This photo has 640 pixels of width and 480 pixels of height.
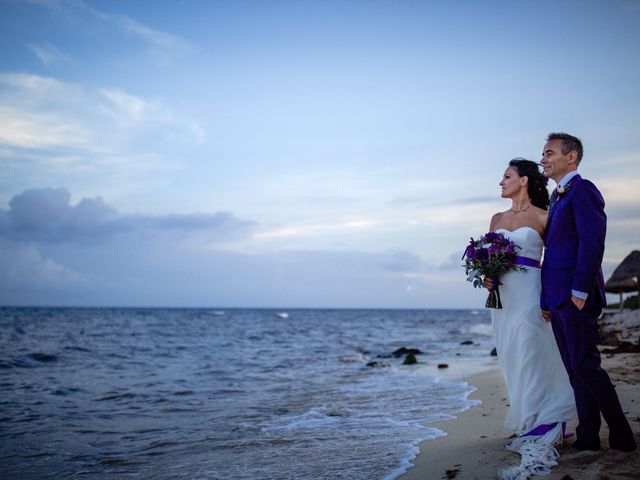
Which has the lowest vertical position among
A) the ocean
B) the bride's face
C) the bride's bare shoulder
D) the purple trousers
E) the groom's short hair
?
the ocean

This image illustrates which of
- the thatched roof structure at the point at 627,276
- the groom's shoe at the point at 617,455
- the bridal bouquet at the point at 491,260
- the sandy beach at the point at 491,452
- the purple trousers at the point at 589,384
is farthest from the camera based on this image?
the thatched roof structure at the point at 627,276

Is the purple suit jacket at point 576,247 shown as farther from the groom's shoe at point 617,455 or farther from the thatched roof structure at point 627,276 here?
the thatched roof structure at point 627,276

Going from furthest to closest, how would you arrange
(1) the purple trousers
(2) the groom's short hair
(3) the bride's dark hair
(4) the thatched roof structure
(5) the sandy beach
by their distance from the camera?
(4) the thatched roof structure, (3) the bride's dark hair, (2) the groom's short hair, (1) the purple trousers, (5) the sandy beach

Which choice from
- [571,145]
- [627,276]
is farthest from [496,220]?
[627,276]

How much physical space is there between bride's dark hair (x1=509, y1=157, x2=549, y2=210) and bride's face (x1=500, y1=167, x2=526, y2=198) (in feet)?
0.14

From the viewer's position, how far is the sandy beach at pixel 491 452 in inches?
148

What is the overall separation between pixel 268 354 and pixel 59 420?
44.4 feet

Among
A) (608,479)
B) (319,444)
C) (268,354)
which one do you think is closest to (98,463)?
(319,444)

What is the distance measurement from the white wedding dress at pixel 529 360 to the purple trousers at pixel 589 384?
0.30m

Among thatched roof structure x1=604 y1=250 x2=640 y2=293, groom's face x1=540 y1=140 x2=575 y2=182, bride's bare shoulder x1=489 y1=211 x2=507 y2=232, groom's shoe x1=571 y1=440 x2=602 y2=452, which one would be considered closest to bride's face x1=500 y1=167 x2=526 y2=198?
bride's bare shoulder x1=489 y1=211 x2=507 y2=232

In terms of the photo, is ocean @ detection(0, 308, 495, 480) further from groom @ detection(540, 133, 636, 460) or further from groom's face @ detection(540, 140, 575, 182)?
groom's face @ detection(540, 140, 575, 182)

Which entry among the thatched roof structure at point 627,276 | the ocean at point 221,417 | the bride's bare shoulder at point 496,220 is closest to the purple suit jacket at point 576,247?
the bride's bare shoulder at point 496,220

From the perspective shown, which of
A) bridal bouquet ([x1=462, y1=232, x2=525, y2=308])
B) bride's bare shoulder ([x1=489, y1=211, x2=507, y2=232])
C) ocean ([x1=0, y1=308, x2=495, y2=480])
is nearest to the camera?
bridal bouquet ([x1=462, y1=232, x2=525, y2=308])

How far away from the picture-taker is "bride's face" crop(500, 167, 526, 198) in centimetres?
513
